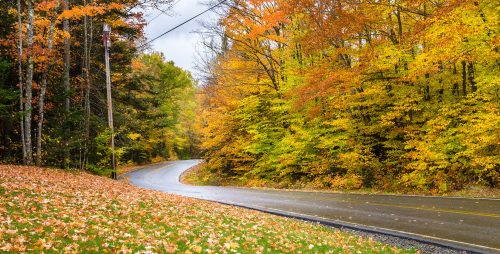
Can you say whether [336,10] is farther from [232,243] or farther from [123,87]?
[123,87]

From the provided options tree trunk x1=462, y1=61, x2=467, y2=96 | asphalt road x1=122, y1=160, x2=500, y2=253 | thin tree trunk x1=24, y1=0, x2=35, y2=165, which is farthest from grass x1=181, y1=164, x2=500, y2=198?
thin tree trunk x1=24, y1=0, x2=35, y2=165

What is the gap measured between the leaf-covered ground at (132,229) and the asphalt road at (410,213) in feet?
4.46

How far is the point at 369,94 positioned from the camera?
21.3m

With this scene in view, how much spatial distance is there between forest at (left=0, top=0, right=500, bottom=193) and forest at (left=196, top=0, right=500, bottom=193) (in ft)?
0.26

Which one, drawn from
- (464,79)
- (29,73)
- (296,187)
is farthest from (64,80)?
(464,79)

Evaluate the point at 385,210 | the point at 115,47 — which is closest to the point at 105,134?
the point at 115,47

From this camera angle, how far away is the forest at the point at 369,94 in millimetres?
16828

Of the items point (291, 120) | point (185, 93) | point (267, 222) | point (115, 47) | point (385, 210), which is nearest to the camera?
point (267, 222)

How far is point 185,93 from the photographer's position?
249ft

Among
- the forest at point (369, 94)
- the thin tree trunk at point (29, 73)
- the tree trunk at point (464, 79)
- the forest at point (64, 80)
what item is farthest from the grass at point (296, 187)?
the thin tree trunk at point (29, 73)

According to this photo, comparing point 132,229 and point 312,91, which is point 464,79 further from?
point 132,229

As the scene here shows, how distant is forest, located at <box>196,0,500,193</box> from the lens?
1683 cm

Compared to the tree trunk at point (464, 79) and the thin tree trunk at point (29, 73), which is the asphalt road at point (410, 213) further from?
the thin tree trunk at point (29, 73)

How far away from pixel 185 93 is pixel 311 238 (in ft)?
224
